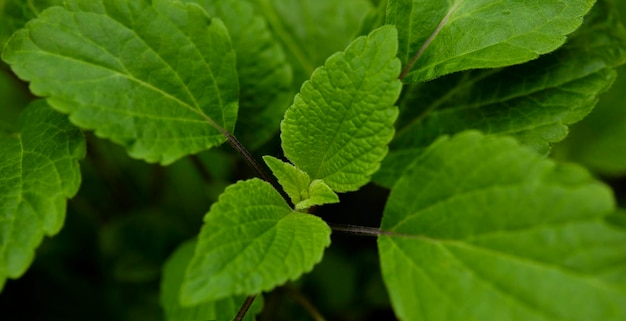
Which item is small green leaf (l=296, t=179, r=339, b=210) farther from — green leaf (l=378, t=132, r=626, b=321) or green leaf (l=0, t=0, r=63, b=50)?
green leaf (l=0, t=0, r=63, b=50)

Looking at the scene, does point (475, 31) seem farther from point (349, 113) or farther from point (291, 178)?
point (291, 178)

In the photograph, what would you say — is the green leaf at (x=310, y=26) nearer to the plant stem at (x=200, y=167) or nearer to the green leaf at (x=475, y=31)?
the plant stem at (x=200, y=167)

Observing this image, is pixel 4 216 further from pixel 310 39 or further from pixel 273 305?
pixel 310 39

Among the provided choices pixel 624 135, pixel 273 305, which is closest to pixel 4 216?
pixel 273 305

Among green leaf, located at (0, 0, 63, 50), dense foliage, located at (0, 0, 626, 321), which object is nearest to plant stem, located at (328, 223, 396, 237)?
dense foliage, located at (0, 0, 626, 321)

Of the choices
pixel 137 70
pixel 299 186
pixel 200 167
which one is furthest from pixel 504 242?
pixel 200 167

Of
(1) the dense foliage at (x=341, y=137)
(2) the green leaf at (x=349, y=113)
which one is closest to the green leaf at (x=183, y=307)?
(1) the dense foliage at (x=341, y=137)
